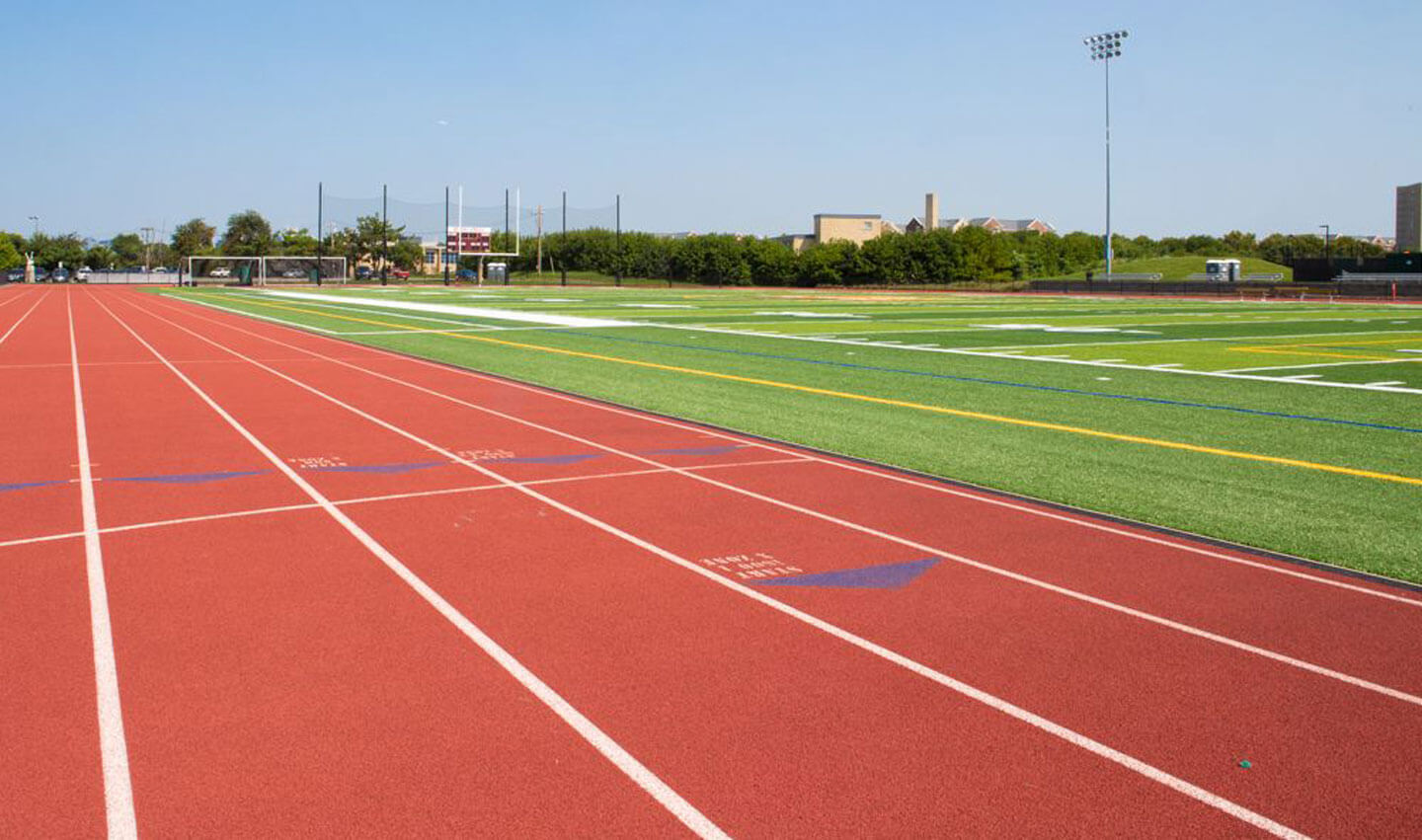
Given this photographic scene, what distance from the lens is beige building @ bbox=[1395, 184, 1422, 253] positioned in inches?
5364

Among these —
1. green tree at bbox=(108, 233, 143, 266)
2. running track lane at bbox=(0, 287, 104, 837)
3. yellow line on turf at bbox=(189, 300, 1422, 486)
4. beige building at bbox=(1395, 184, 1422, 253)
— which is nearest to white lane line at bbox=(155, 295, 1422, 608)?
yellow line on turf at bbox=(189, 300, 1422, 486)

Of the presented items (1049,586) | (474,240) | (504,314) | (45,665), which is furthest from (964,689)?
(474,240)

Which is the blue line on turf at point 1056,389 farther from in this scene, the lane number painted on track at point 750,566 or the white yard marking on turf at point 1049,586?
the lane number painted on track at point 750,566

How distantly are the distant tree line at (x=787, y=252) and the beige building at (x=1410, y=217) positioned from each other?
24.6ft

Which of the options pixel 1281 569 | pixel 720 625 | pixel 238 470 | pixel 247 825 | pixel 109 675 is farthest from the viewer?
pixel 238 470

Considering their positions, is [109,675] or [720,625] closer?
[109,675]

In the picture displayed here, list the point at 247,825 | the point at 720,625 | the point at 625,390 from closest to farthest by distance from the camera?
the point at 247,825
the point at 720,625
the point at 625,390

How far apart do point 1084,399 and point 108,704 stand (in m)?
12.5

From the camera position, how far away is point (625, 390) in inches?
624

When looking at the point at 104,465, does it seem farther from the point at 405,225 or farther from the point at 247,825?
the point at 405,225

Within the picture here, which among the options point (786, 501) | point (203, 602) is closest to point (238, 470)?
point (203, 602)

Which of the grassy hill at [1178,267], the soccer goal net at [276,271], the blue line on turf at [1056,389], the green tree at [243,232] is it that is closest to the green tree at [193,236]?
the green tree at [243,232]

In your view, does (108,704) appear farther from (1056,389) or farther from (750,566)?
(1056,389)

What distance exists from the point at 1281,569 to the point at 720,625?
3458 mm
